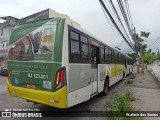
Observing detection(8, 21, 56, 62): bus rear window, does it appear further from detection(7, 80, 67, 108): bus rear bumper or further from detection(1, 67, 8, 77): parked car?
detection(1, 67, 8, 77): parked car

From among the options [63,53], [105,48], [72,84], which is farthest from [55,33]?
[105,48]

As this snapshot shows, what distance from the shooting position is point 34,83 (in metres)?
5.51

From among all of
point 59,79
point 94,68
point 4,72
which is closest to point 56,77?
point 59,79

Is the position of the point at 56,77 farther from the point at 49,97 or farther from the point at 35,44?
the point at 35,44

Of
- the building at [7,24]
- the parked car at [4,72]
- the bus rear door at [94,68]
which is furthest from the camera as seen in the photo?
the building at [7,24]

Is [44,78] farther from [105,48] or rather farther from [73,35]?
[105,48]

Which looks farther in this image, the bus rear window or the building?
the building

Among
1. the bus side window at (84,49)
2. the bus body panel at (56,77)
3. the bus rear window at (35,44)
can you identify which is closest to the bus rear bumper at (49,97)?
the bus body panel at (56,77)

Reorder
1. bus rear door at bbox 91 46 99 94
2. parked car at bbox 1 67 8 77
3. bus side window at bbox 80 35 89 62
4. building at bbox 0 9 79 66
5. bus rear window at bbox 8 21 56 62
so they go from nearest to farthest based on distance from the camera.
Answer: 1. bus rear window at bbox 8 21 56 62
2. bus side window at bbox 80 35 89 62
3. bus rear door at bbox 91 46 99 94
4. parked car at bbox 1 67 8 77
5. building at bbox 0 9 79 66

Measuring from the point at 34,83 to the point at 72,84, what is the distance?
1.10 meters

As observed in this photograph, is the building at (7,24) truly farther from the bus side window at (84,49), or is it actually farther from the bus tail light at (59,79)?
the bus tail light at (59,79)

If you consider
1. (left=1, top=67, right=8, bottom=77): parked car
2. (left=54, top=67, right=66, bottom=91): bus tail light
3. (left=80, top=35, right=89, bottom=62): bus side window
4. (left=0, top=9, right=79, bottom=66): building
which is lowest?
(left=1, top=67, right=8, bottom=77): parked car

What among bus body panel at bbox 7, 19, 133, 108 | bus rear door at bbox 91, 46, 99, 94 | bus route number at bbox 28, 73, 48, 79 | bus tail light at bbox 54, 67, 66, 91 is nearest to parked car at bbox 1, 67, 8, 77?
bus rear door at bbox 91, 46, 99, 94

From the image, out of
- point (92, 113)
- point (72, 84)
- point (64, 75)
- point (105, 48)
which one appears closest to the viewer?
point (64, 75)
